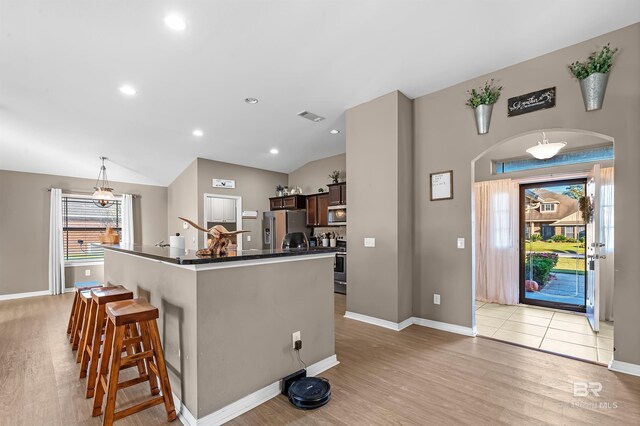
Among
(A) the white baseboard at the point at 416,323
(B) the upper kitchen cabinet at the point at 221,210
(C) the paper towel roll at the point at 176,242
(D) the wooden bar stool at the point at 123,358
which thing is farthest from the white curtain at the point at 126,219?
(A) the white baseboard at the point at 416,323

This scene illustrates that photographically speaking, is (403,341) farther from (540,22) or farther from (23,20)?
(23,20)

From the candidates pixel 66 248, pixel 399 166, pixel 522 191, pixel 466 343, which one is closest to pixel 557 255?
pixel 522 191

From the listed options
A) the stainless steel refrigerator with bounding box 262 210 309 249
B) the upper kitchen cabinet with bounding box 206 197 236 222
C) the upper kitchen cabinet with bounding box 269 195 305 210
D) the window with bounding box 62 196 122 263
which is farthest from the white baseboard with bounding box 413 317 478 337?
the window with bounding box 62 196 122 263

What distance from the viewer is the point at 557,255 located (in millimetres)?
4758

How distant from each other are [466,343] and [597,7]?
3.31 m

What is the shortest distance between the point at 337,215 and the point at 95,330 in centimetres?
437

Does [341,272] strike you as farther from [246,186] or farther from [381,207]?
[246,186]

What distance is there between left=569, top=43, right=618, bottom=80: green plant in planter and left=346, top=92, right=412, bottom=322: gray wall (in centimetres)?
172

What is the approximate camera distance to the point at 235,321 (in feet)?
6.66

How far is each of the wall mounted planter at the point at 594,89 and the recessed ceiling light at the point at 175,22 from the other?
369 cm

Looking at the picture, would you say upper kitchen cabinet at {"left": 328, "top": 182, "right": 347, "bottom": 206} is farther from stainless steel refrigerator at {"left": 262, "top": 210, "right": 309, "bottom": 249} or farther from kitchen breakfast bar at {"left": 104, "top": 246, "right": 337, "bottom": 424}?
kitchen breakfast bar at {"left": 104, "top": 246, "right": 337, "bottom": 424}

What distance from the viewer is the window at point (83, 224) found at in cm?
620

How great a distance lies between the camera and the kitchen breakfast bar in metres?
1.87

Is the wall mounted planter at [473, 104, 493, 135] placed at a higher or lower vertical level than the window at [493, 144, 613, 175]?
higher
